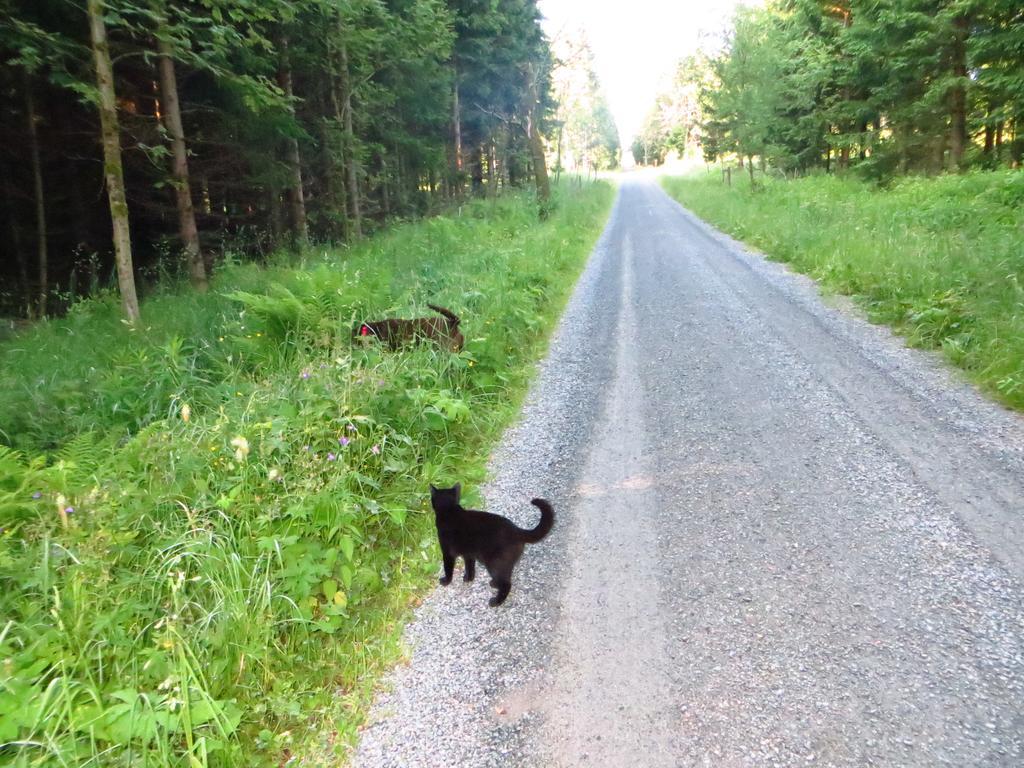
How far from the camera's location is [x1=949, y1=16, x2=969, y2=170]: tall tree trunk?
14891mm

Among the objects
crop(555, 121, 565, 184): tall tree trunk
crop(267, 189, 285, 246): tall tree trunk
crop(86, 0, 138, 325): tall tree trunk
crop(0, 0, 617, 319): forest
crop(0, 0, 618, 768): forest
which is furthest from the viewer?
crop(555, 121, 565, 184): tall tree trunk

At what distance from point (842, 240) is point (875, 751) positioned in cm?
1115

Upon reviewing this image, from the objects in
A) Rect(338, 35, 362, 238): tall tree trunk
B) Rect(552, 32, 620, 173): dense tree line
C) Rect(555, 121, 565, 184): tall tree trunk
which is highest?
Rect(552, 32, 620, 173): dense tree line

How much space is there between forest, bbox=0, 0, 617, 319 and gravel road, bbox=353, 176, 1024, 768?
270 inches

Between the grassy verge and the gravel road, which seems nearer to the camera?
the gravel road

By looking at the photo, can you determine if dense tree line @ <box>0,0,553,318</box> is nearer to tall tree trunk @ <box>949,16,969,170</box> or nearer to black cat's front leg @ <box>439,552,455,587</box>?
black cat's front leg @ <box>439,552,455,587</box>

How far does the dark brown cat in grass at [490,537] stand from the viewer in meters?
3.16

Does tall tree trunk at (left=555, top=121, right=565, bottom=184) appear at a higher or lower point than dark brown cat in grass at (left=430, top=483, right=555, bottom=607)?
higher

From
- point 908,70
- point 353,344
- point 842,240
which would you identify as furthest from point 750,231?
point 353,344

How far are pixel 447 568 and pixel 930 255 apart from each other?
28.8 ft

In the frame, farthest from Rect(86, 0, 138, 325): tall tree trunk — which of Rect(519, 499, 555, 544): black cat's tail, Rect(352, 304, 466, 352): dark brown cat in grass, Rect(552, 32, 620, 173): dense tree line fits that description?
Rect(552, 32, 620, 173): dense tree line

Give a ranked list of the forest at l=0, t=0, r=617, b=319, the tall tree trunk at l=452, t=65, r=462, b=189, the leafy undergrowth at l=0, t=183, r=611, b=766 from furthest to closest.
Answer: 1. the tall tree trunk at l=452, t=65, r=462, b=189
2. the forest at l=0, t=0, r=617, b=319
3. the leafy undergrowth at l=0, t=183, r=611, b=766

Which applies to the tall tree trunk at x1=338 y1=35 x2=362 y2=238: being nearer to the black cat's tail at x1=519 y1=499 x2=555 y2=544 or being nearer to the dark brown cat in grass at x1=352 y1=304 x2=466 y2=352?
the dark brown cat in grass at x1=352 y1=304 x2=466 y2=352

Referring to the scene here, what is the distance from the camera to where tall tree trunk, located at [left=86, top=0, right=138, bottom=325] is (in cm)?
694
